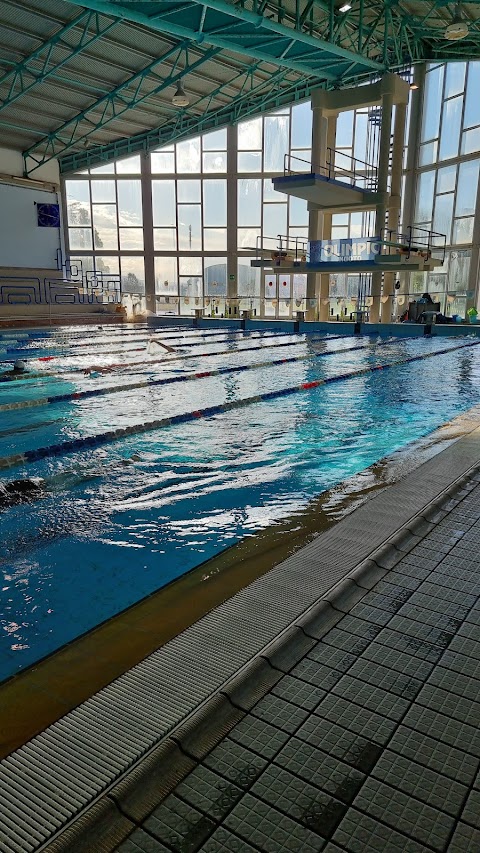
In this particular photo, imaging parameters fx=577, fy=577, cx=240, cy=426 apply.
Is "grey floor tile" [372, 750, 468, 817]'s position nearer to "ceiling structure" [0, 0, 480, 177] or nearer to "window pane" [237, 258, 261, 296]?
"ceiling structure" [0, 0, 480, 177]

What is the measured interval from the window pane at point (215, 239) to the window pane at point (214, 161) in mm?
2118

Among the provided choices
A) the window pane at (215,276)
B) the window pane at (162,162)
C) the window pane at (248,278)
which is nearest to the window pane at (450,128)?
the window pane at (248,278)

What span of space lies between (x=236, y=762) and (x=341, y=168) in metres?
17.9

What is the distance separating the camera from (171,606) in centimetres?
215

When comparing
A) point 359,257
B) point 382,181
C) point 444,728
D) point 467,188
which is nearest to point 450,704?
point 444,728

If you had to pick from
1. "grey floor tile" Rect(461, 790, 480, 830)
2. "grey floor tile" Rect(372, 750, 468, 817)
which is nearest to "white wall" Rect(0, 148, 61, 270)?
"grey floor tile" Rect(372, 750, 468, 817)

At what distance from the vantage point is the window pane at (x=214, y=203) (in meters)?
21.3

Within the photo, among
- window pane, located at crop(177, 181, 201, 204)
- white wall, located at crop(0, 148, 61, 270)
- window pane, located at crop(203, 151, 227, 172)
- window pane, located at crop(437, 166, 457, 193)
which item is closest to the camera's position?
window pane, located at crop(437, 166, 457, 193)

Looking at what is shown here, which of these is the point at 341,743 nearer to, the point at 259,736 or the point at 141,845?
the point at 259,736

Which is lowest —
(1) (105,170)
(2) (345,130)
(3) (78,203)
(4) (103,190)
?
(3) (78,203)

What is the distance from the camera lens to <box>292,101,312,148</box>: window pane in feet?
65.5

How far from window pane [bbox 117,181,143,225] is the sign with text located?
8840 mm

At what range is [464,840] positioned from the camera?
106 cm

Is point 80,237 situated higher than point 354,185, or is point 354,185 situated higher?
point 354,185
